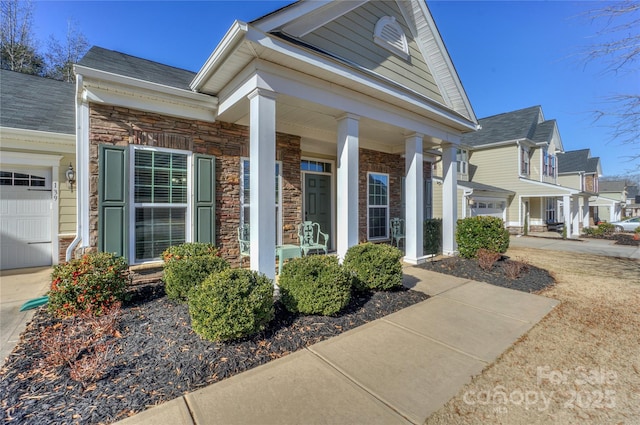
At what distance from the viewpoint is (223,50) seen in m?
3.77

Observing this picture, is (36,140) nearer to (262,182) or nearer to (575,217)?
(262,182)

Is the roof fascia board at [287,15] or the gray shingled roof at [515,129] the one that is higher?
the gray shingled roof at [515,129]

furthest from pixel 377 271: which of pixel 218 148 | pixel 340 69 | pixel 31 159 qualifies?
pixel 31 159

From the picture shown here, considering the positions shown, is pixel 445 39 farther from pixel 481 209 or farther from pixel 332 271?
pixel 481 209

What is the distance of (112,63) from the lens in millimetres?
4945

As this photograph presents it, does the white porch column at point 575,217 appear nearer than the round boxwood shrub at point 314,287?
No

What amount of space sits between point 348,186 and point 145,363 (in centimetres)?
377

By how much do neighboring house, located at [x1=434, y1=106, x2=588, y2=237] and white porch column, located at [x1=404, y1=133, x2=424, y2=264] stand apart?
29.4ft

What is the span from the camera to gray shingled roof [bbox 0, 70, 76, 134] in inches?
215

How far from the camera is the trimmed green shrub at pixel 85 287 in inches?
130

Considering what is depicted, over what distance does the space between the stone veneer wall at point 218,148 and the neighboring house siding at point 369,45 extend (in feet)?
7.04

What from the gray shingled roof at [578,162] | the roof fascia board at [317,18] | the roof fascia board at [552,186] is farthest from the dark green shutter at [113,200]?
the gray shingled roof at [578,162]

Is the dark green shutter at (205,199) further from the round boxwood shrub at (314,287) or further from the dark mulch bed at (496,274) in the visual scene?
the dark mulch bed at (496,274)

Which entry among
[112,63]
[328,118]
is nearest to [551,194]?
[328,118]
